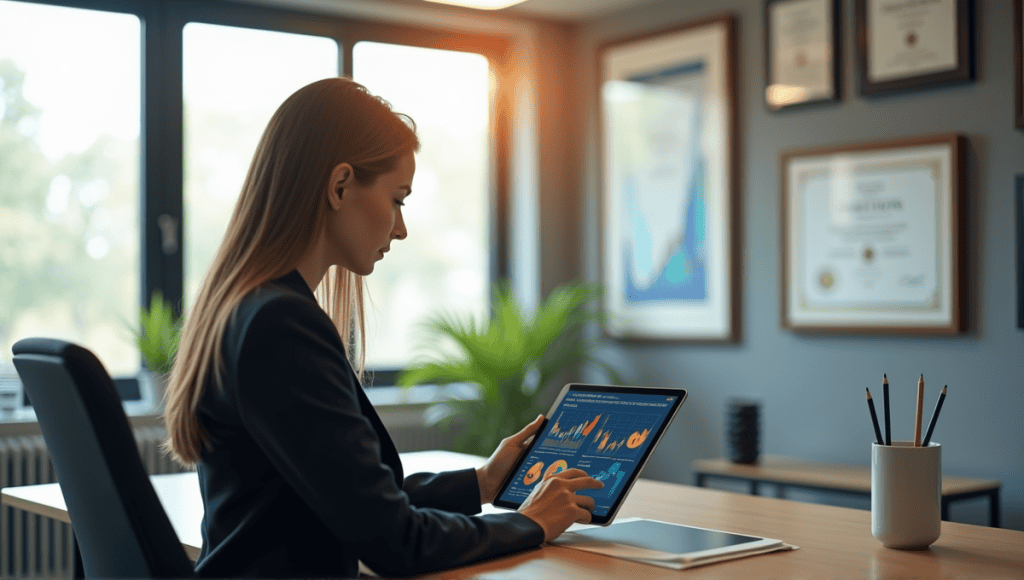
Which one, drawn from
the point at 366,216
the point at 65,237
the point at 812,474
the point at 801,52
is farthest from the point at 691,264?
the point at 366,216

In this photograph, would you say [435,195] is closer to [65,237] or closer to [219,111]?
[219,111]

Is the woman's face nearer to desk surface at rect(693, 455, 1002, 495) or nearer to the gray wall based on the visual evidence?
desk surface at rect(693, 455, 1002, 495)

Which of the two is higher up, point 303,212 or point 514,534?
point 303,212

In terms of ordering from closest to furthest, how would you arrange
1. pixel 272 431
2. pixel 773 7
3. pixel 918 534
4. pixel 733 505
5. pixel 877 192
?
pixel 272 431
pixel 918 534
pixel 733 505
pixel 877 192
pixel 773 7

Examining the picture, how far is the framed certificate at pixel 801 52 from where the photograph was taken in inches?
154

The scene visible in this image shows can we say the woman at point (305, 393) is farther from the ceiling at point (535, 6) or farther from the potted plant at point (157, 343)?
the ceiling at point (535, 6)

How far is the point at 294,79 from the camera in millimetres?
4609

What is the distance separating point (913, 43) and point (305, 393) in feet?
10.2

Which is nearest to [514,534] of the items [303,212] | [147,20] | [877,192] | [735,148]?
[303,212]

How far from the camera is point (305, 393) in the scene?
1.24 m

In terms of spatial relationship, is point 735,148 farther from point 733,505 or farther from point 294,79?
point 733,505

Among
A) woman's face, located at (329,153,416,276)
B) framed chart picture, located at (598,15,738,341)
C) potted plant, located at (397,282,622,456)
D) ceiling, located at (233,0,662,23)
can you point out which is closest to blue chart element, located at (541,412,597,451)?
woman's face, located at (329,153,416,276)

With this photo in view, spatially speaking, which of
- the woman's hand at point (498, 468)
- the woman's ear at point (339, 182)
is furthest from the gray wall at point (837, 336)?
the woman's ear at point (339, 182)

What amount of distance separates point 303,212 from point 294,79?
3.39m
